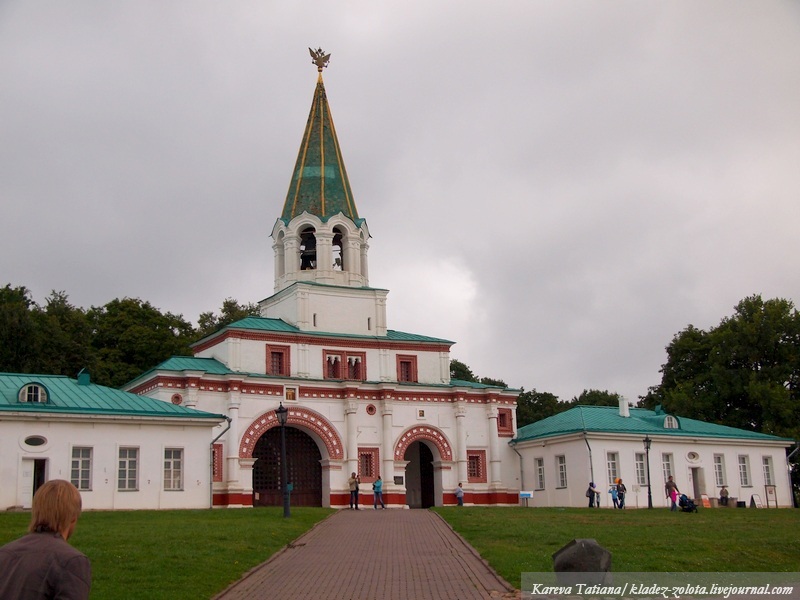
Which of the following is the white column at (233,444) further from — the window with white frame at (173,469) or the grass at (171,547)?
the grass at (171,547)

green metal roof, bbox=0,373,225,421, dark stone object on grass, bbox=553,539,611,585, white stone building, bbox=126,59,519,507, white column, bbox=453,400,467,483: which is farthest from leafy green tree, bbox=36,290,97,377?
dark stone object on grass, bbox=553,539,611,585

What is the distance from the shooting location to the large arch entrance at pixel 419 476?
47.1m

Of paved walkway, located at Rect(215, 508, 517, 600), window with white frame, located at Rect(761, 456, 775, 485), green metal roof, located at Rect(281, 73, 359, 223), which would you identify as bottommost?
paved walkway, located at Rect(215, 508, 517, 600)

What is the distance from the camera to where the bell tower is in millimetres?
44844

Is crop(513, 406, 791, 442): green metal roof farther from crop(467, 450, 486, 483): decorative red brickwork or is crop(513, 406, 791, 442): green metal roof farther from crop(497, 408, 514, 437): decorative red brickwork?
crop(467, 450, 486, 483): decorative red brickwork

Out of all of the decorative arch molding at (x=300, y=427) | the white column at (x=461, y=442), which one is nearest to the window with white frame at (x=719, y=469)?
the white column at (x=461, y=442)

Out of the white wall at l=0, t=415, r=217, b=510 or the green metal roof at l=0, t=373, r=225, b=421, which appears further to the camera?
the green metal roof at l=0, t=373, r=225, b=421

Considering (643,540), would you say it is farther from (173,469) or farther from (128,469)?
(128,469)

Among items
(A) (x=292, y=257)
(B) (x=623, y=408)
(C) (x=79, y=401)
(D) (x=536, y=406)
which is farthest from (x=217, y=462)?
(D) (x=536, y=406)

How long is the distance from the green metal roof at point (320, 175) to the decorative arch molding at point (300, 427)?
9.85m

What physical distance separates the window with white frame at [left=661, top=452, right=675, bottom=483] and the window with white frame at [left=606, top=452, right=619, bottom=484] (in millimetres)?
2704

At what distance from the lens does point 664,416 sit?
152 feet

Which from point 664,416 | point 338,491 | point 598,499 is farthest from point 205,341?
point 664,416

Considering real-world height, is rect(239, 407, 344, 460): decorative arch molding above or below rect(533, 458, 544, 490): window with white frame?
above
